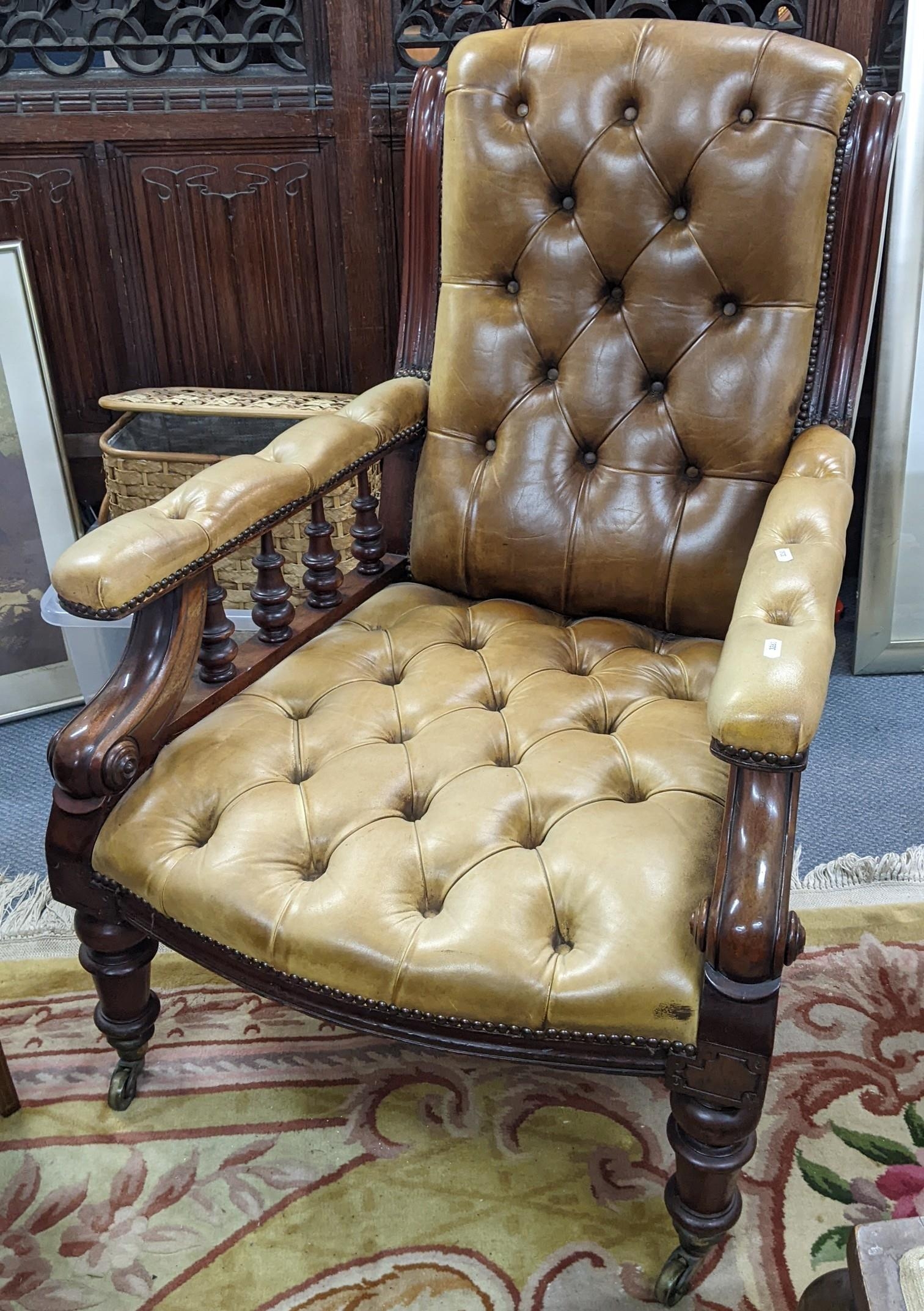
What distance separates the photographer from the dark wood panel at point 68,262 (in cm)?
198

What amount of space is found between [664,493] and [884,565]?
831 millimetres

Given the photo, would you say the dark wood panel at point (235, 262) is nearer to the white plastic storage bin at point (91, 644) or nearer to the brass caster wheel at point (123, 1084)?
the white plastic storage bin at point (91, 644)

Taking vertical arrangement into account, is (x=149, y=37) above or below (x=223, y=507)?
above

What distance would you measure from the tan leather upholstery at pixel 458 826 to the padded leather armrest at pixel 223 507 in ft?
0.60

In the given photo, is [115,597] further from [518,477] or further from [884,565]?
[884,565]

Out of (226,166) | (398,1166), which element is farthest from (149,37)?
(398,1166)

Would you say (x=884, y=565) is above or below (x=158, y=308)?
below

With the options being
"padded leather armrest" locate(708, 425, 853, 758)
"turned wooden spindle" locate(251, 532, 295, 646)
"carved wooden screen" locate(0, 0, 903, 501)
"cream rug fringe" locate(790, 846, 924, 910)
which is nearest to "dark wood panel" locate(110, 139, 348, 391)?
"carved wooden screen" locate(0, 0, 903, 501)

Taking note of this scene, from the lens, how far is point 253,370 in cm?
213

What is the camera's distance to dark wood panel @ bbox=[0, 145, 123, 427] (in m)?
1.98

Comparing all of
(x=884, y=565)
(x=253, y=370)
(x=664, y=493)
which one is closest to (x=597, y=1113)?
(x=664, y=493)

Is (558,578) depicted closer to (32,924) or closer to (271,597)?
(271,597)

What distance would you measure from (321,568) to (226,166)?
987 millimetres

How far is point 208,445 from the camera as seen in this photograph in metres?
2.09
